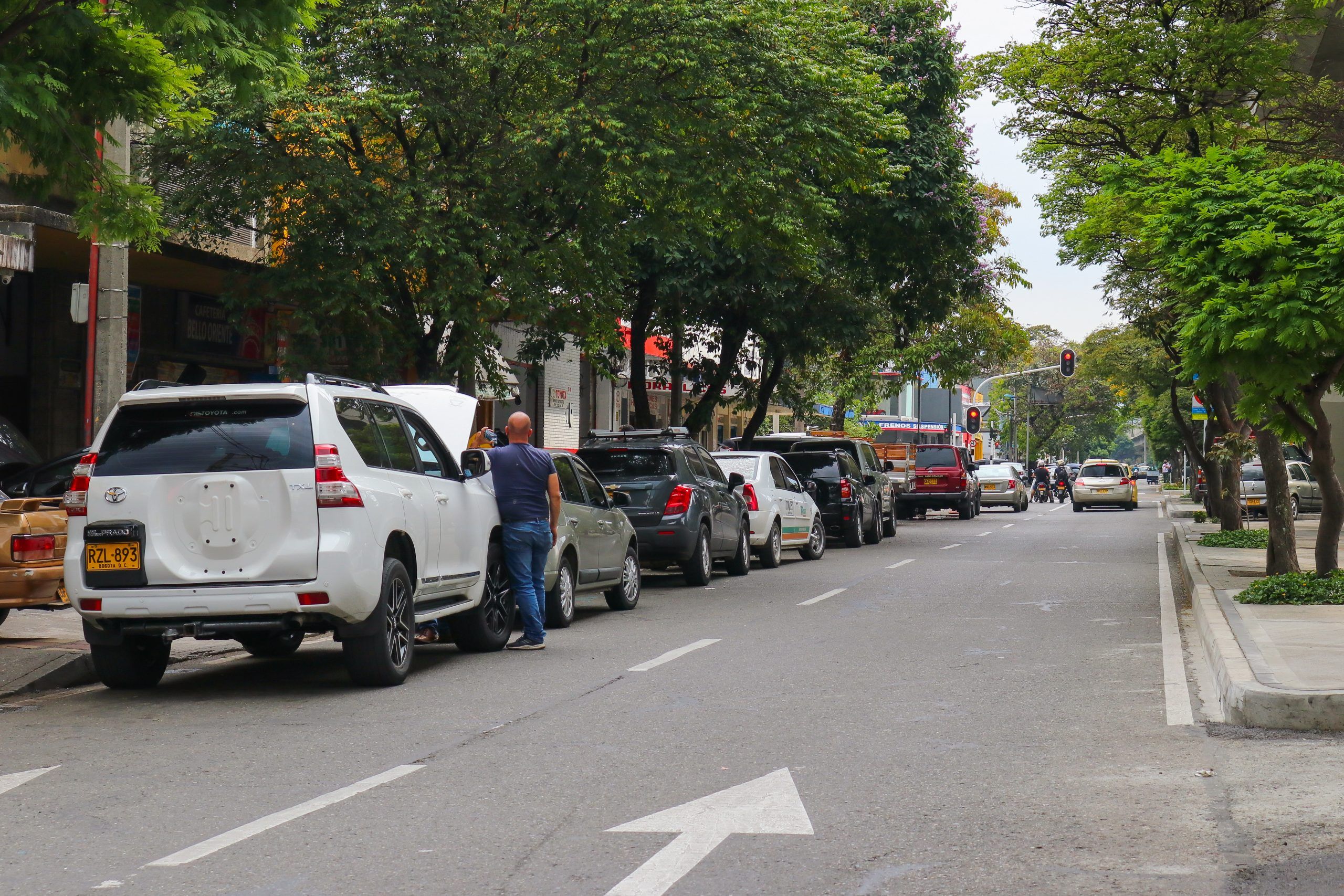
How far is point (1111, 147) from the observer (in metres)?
19.3

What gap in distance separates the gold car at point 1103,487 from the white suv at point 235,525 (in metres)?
40.0

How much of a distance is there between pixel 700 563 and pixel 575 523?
4.44 metres

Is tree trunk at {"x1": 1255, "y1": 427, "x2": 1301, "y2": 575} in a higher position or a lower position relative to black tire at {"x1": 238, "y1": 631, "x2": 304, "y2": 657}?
Answer: higher

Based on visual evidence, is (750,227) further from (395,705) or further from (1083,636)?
(395,705)

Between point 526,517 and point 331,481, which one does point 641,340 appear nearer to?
point 526,517

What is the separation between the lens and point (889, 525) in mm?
30172

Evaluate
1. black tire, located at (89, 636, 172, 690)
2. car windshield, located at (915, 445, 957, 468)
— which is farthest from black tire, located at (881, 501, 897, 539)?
black tire, located at (89, 636, 172, 690)

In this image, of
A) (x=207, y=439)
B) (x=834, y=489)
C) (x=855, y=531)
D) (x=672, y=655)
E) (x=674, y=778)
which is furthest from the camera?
(x=855, y=531)

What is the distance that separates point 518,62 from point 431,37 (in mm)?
1000

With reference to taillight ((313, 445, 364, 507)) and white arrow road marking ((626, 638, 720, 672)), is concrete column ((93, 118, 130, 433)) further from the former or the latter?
white arrow road marking ((626, 638, 720, 672))

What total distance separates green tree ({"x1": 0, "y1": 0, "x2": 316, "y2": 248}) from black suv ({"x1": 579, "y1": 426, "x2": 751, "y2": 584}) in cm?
714

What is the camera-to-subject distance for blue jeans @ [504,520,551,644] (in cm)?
1130

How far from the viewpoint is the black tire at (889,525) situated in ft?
98.2

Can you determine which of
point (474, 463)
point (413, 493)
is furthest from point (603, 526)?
point (413, 493)
